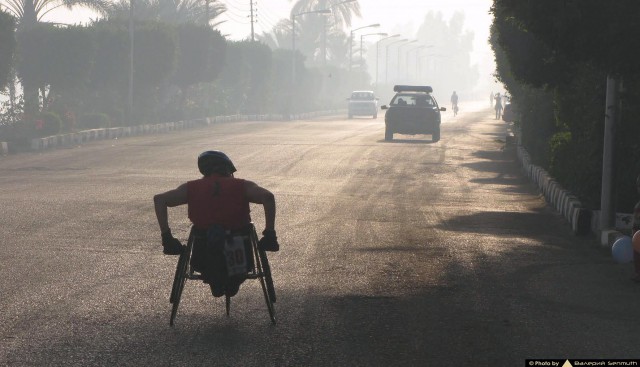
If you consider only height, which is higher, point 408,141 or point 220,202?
point 220,202

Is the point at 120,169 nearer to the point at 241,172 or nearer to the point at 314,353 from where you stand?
the point at 241,172

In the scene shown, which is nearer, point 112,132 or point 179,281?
point 179,281

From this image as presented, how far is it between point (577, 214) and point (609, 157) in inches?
40.5

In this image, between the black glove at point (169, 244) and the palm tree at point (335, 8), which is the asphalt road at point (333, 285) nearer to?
the black glove at point (169, 244)

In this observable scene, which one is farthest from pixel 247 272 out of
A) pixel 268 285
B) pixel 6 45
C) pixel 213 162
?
pixel 6 45

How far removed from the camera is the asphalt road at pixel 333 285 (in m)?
7.87

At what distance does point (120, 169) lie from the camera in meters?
26.5

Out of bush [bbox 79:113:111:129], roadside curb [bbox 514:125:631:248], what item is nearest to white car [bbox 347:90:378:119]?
bush [bbox 79:113:111:129]

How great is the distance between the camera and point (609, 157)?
14.6m

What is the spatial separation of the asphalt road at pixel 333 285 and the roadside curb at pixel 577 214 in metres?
0.25

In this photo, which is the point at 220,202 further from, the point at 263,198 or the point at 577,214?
the point at 577,214

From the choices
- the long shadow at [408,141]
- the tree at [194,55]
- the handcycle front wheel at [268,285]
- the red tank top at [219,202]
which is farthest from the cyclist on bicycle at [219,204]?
the tree at [194,55]

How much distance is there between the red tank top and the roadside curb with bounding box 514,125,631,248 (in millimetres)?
6595

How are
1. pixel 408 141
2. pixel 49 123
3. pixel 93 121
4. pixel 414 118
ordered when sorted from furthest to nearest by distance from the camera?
pixel 93 121
pixel 408 141
pixel 414 118
pixel 49 123
